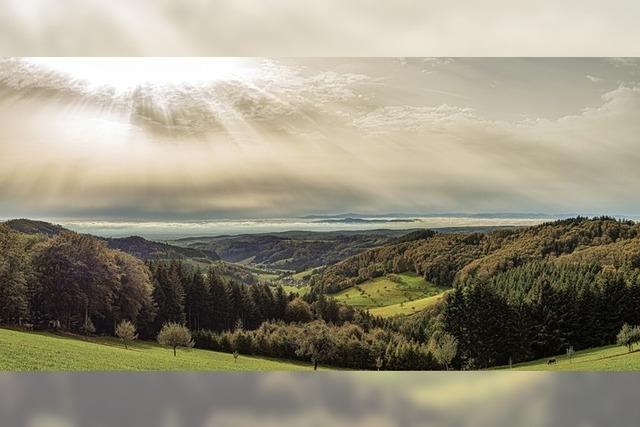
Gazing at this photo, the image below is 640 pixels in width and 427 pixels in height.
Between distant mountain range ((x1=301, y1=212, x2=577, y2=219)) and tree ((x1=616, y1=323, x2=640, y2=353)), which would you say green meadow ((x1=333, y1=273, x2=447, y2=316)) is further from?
tree ((x1=616, y1=323, x2=640, y2=353))

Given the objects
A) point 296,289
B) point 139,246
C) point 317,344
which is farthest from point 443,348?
point 139,246

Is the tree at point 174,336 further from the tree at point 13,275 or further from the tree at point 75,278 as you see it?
the tree at point 13,275

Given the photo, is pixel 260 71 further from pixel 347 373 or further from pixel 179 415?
pixel 179 415

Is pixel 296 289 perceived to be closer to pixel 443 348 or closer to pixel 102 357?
pixel 443 348

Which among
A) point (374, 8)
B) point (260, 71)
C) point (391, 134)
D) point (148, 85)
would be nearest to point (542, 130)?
point (391, 134)

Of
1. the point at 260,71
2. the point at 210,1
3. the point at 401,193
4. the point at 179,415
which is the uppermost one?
the point at 210,1

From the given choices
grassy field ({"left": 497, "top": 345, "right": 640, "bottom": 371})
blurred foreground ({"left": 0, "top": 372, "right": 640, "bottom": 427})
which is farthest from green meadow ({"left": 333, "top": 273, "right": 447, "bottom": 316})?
grassy field ({"left": 497, "top": 345, "right": 640, "bottom": 371})

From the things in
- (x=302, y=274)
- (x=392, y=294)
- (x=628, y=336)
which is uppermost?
(x=302, y=274)
